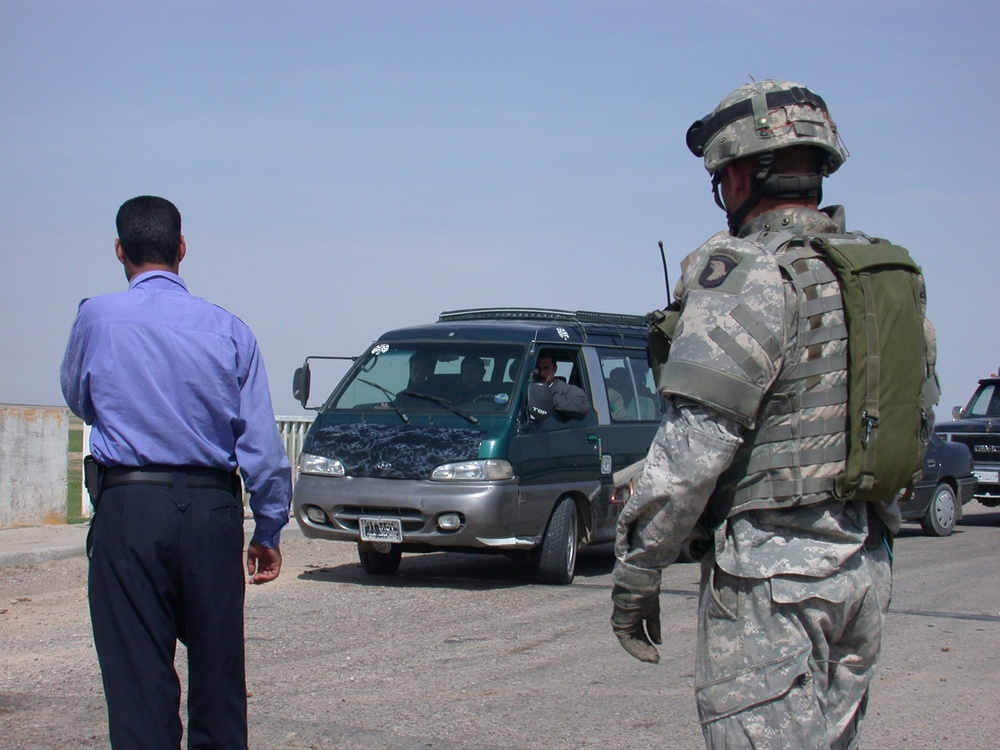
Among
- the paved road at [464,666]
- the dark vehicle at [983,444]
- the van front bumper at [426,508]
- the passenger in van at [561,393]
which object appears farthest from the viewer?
the dark vehicle at [983,444]

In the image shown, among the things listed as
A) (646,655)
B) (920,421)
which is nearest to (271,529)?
(646,655)

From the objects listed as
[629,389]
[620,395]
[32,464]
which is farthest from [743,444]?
[32,464]

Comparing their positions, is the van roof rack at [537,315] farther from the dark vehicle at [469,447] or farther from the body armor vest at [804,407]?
the body armor vest at [804,407]

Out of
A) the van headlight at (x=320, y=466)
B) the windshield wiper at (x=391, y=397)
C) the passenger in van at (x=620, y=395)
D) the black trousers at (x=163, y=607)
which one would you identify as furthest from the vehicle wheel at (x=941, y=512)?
the black trousers at (x=163, y=607)

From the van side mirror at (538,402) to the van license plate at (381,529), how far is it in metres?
1.41

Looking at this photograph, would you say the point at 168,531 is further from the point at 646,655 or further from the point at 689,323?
the point at 689,323

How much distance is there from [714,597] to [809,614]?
0.72ft

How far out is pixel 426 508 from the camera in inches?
369

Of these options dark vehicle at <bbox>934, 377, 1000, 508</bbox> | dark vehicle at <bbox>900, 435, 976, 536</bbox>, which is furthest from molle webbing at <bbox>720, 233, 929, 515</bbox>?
dark vehicle at <bbox>934, 377, 1000, 508</bbox>

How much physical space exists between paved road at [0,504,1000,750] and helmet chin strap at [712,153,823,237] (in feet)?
9.79

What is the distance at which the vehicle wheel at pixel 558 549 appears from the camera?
998 centimetres

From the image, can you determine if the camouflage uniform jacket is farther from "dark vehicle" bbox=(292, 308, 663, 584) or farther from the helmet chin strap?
"dark vehicle" bbox=(292, 308, 663, 584)

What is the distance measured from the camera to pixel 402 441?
9.69 m

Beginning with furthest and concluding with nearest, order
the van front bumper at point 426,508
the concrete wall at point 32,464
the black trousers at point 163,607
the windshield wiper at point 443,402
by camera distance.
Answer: the concrete wall at point 32,464, the windshield wiper at point 443,402, the van front bumper at point 426,508, the black trousers at point 163,607
